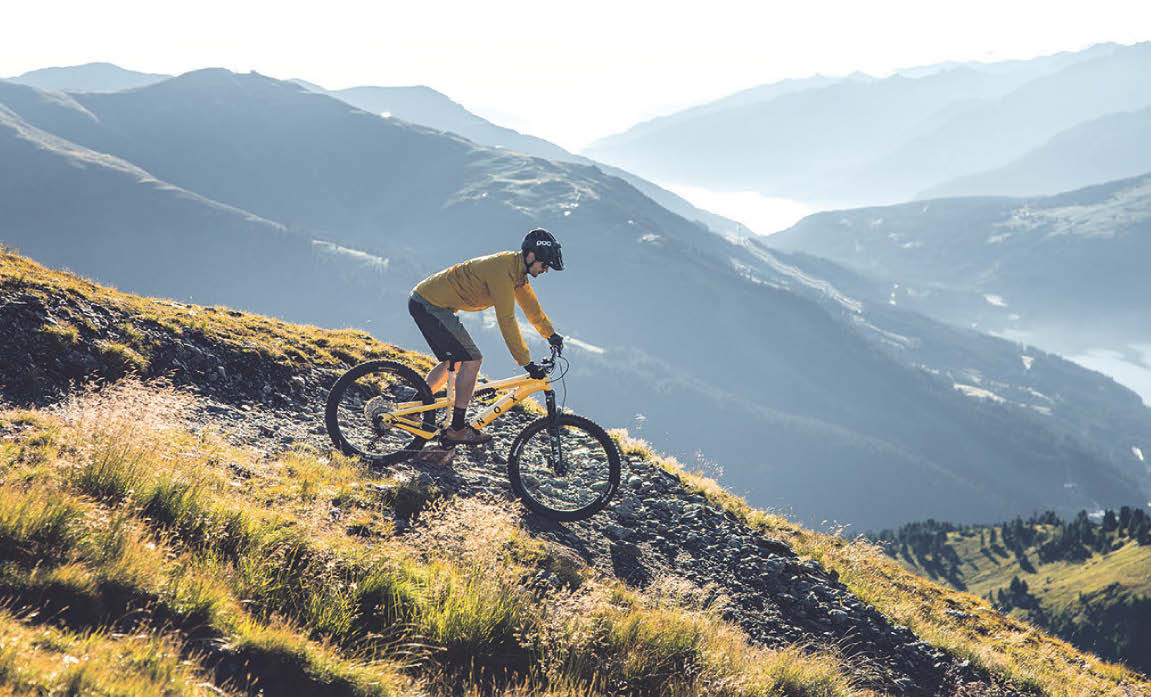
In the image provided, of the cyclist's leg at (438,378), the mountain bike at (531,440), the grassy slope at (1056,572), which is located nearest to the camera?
the mountain bike at (531,440)

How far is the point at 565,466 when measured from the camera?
34.4 ft

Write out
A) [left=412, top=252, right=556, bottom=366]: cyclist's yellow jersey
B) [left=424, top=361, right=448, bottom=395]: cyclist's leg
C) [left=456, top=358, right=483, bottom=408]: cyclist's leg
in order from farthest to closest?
[left=424, top=361, right=448, bottom=395]: cyclist's leg < [left=456, top=358, right=483, bottom=408]: cyclist's leg < [left=412, top=252, right=556, bottom=366]: cyclist's yellow jersey

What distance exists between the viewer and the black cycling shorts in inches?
411

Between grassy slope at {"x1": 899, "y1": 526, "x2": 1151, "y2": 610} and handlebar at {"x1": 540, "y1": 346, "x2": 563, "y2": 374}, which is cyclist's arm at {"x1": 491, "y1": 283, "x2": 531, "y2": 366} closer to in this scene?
handlebar at {"x1": 540, "y1": 346, "x2": 563, "y2": 374}

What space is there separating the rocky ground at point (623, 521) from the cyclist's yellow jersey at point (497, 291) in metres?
2.60

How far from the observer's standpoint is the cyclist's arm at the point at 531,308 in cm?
1018

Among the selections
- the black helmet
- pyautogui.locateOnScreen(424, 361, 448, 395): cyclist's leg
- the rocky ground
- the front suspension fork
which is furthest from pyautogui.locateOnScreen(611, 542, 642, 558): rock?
the black helmet

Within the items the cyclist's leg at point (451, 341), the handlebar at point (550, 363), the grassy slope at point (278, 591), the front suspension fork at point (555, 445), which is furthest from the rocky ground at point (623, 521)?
the handlebar at point (550, 363)

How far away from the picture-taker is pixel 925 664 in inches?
388

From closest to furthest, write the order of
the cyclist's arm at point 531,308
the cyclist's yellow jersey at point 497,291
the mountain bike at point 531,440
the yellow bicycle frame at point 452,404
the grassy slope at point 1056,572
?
the cyclist's yellow jersey at point 497,291 → the cyclist's arm at point 531,308 → the mountain bike at point 531,440 → the yellow bicycle frame at point 452,404 → the grassy slope at point 1056,572

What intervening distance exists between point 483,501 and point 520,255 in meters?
3.92

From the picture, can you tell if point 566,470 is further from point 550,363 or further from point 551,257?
point 551,257

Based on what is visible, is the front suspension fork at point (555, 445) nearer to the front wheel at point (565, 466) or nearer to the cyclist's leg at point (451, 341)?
the front wheel at point (565, 466)

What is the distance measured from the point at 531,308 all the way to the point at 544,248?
45.2 inches
